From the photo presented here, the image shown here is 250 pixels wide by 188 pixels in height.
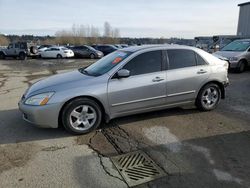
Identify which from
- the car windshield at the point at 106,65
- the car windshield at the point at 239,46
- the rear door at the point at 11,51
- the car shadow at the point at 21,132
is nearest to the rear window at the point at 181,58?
the car windshield at the point at 106,65

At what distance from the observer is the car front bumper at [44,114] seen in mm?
3910

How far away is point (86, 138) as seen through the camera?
13.3 ft

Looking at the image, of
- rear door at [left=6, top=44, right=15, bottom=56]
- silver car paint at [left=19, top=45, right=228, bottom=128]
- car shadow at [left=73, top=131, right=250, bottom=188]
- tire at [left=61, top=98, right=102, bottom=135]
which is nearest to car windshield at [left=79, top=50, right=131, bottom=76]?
silver car paint at [left=19, top=45, right=228, bottom=128]

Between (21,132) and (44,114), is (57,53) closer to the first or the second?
(21,132)

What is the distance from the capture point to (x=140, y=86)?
14.4 ft

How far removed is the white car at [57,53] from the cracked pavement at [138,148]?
21324 mm

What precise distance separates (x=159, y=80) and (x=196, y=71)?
99cm

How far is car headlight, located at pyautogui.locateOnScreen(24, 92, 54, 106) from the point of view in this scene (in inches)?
155

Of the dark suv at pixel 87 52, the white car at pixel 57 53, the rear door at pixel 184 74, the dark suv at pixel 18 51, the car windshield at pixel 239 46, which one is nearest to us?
the rear door at pixel 184 74

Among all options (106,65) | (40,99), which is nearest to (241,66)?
(106,65)

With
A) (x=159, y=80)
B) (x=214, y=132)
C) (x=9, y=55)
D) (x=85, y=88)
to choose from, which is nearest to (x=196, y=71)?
(x=159, y=80)

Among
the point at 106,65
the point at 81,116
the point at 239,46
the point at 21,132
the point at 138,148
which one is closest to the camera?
the point at 138,148

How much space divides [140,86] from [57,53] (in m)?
23.2

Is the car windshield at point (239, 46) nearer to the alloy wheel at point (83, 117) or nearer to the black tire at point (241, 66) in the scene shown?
the black tire at point (241, 66)
